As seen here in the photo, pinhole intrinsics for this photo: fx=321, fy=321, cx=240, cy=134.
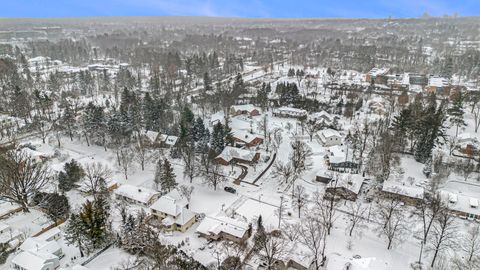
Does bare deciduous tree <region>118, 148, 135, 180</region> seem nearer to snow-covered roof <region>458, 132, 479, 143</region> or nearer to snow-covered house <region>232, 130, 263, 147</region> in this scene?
snow-covered house <region>232, 130, 263, 147</region>

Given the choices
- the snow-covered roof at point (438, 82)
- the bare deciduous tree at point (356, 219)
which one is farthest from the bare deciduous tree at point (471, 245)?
the snow-covered roof at point (438, 82)

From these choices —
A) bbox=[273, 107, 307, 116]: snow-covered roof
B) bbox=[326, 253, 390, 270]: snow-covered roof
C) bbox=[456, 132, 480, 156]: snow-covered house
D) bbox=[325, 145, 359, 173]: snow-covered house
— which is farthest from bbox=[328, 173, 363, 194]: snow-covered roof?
bbox=[273, 107, 307, 116]: snow-covered roof

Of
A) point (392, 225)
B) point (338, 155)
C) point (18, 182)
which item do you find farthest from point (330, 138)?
point (18, 182)

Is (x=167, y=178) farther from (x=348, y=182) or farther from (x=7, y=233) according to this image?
(x=348, y=182)

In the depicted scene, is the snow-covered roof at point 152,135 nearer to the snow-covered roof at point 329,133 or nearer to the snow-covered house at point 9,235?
the snow-covered house at point 9,235

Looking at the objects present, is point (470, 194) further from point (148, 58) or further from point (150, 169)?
point (148, 58)

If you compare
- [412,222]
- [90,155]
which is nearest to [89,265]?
[90,155]
